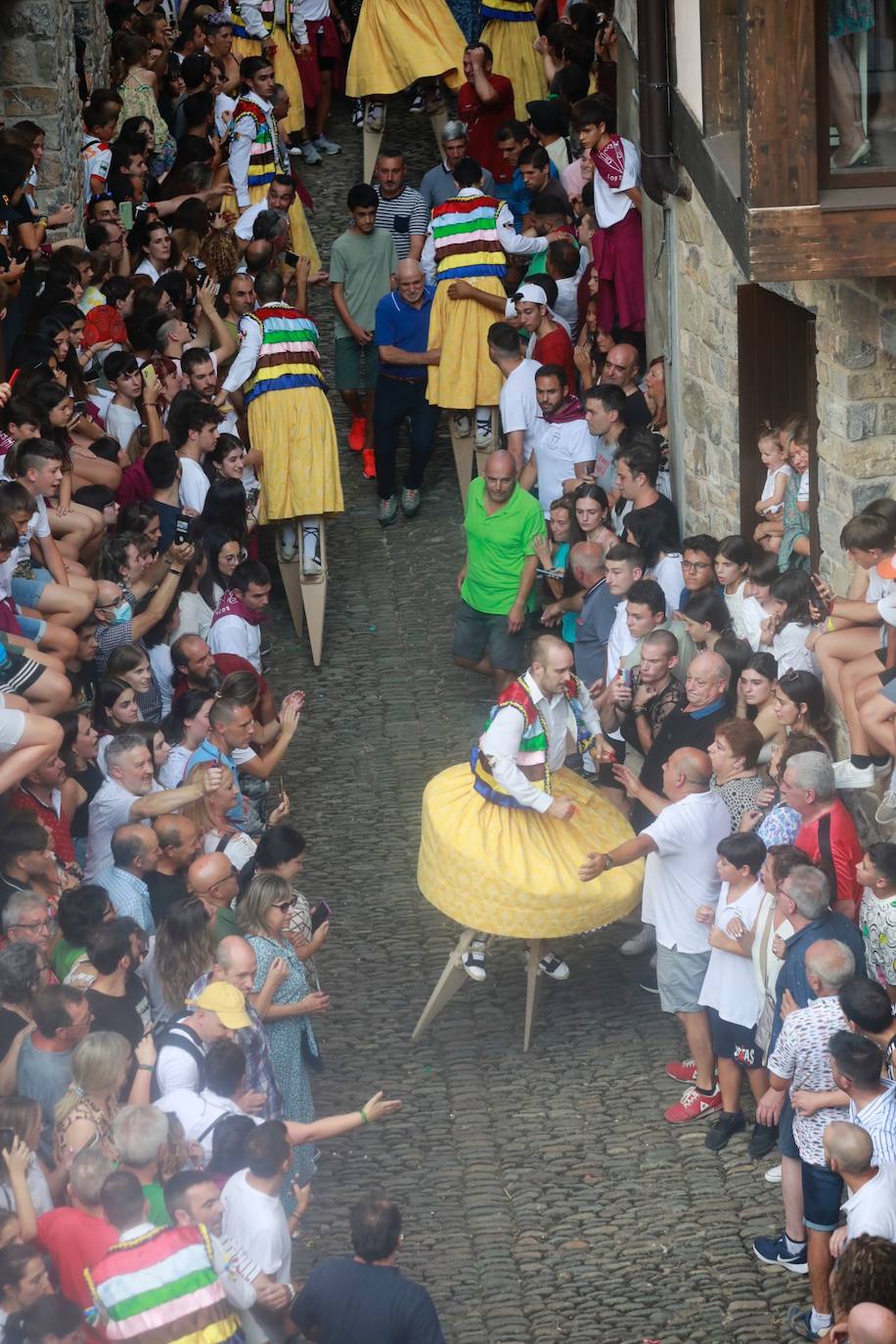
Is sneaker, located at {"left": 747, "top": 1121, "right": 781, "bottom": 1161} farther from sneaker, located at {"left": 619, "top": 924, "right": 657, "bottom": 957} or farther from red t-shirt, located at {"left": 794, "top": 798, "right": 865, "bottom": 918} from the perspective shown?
sneaker, located at {"left": 619, "top": 924, "right": 657, "bottom": 957}

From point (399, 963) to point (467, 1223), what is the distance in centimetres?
187

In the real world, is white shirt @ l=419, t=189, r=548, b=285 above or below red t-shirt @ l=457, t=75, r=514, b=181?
below

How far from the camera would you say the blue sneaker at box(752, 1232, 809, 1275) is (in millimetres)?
7414

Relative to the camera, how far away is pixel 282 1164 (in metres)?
6.34

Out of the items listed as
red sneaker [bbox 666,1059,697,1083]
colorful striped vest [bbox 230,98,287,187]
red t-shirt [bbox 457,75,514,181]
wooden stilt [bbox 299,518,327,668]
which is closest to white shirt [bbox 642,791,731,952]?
red sneaker [bbox 666,1059,697,1083]

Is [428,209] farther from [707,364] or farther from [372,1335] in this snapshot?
[372,1335]

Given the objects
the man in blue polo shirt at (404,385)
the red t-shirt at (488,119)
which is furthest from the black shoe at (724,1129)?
the red t-shirt at (488,119)

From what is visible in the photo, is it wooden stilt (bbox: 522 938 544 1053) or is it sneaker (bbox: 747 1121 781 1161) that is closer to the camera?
sneaker (bbox: 747 1121 781 1161)

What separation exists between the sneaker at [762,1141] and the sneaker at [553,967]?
55.3 inches

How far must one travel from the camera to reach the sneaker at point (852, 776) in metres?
8.12

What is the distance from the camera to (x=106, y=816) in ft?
27.9

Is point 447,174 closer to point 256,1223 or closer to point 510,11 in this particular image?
point 510,11

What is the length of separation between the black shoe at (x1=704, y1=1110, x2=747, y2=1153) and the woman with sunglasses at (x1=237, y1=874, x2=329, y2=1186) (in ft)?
5.45

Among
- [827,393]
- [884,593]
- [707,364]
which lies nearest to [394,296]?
[707,364]
